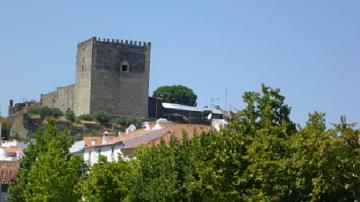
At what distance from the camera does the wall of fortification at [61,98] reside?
180 metres

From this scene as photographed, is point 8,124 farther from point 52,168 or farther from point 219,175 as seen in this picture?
point 219,175

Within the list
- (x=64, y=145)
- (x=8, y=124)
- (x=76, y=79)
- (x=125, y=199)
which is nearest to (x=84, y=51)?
(x=76, y=79)

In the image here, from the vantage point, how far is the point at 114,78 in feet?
576

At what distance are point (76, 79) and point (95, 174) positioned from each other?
12071 centimetres

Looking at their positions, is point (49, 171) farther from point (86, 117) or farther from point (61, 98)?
point (61, 98)

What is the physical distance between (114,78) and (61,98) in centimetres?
1257

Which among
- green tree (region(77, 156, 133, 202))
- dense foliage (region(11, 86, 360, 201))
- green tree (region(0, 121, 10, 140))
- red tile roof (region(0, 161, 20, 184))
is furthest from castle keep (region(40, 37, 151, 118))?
dense foliage (region(11, 86, 360, 201))

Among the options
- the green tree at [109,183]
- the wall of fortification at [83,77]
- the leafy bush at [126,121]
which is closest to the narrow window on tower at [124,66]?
the wall of fortification at [83,77]

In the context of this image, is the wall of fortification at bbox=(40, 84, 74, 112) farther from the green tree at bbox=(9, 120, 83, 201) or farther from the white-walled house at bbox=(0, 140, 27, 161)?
the green tree at bbox=(9, 120, 83, 201)

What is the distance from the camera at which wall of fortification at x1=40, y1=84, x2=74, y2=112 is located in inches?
7096

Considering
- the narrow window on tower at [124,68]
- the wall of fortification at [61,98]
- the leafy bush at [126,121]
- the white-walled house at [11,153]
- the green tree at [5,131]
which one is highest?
the narrow window on tower at [124,68]

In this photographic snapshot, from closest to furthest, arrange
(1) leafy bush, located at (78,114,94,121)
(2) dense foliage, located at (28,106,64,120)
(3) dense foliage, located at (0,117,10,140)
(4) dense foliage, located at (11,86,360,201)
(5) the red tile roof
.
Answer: (4) dense foliage, located at (11,86,360,201) < (5) the red tile roof < (3) dense foliage, located at (0,117,10,140) < (2) dense foliage, located at (28,106,64,120) < (1) leafy bush, located at (78,114,94,121)

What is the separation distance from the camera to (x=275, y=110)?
41000mm

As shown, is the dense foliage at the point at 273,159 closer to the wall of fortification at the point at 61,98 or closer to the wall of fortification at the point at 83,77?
the wall of fortification at the point at 83,77
